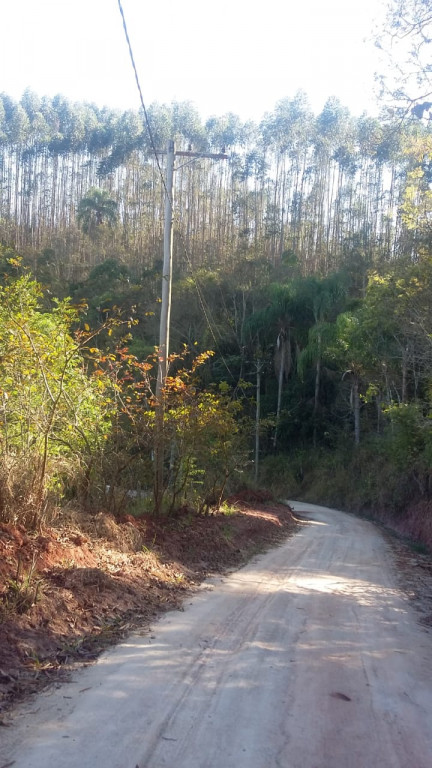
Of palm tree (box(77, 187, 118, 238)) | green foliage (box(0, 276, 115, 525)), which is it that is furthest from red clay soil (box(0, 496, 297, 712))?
palm tree (box(77, 187, 118, 238))

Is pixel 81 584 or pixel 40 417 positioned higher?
pixel 40 417

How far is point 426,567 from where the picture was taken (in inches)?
592

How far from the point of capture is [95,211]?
6019cm

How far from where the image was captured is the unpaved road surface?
4328 mm

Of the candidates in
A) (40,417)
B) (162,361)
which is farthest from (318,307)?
(40,417)

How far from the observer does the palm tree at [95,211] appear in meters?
59.0

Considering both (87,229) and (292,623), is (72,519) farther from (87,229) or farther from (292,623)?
(87,229)

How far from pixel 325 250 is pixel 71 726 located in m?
59.5

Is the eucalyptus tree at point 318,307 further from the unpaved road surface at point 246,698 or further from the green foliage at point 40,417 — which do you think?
the unpaved road surface at point 246,698

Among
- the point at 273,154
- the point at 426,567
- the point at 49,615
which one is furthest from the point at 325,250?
the point at 49,615

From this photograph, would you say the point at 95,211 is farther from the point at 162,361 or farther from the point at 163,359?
the point at 163,359

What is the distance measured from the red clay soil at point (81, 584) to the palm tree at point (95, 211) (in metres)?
50.5

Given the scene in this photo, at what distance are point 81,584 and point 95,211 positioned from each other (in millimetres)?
56144

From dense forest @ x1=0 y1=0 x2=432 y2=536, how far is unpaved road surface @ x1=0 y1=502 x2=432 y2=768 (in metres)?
2.89
